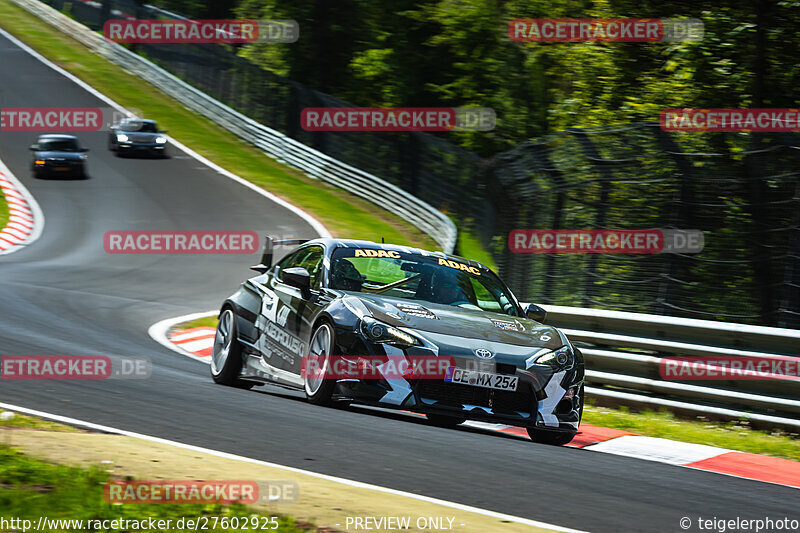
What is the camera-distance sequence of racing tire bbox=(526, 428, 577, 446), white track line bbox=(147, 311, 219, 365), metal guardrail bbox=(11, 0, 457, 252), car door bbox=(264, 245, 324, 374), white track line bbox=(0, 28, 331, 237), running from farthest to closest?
white track line bbox=(0, 28, 331, 237)
metal guardrail bbox=(11, 0, 457, 252)
white track line bbox=(147, 311, 219, 365)
car door bbox=(264, 245, 324, 374)
racing tire bbox=(526, 428, 577, 446)

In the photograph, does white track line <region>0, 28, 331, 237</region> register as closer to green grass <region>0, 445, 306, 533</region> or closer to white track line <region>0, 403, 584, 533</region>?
white track line <region>0, 403, 584, 533</region>

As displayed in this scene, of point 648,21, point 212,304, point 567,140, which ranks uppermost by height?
point 648,21

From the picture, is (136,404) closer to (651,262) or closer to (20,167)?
(651,262)

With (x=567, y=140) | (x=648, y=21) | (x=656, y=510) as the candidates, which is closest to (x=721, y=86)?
(x=648, y=21)

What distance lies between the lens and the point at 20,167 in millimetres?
32031

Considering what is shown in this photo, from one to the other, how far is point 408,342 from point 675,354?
3.33m

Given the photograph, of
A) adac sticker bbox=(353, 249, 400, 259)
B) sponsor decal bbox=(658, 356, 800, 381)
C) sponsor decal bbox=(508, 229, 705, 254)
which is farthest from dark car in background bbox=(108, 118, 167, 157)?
sponsor decal bbox=(658, 356, 800, 381)

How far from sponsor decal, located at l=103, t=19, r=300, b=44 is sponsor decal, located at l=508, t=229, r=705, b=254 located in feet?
104

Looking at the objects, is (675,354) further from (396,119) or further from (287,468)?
(396,119)

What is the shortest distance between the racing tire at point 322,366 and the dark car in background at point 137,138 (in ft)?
90.9

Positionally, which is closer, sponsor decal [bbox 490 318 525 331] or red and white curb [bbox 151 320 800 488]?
red and white curb [bbox 151 320 800 488]

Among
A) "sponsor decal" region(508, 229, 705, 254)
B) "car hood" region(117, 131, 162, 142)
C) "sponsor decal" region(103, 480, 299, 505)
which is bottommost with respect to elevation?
"sponsor decal" region(103, 480, 299, 505)

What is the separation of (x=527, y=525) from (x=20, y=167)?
29.9 metres

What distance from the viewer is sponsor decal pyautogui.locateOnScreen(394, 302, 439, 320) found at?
26.1ft
